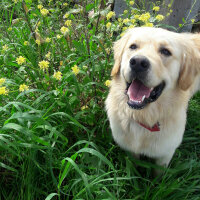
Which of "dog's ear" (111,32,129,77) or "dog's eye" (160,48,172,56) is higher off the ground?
"dog's eye" (160,48,172,56)

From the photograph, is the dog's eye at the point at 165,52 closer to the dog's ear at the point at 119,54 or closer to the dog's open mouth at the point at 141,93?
the dog's open mouth at the point at 141,93

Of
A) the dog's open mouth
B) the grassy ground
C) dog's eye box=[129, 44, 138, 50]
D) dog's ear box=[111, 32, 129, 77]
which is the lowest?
the grassy ground

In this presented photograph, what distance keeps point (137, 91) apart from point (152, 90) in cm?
12

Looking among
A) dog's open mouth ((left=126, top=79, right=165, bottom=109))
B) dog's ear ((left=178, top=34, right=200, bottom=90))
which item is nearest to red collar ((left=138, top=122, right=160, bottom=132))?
dog's open mouth ((left=126, top=79, right=165, bottom=109))

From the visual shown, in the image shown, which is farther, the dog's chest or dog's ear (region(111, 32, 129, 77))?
dog's ear (region(111, 32, 129, 77))

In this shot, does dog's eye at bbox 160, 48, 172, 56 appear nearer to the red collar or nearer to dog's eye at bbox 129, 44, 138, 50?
dog's eye at bbox 129, 44, 138, 50

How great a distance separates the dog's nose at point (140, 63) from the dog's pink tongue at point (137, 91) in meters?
0.19

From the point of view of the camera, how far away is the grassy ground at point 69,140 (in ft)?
5.80

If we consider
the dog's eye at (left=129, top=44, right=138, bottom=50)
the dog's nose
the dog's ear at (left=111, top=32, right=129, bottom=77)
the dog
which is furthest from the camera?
the dog's ear at (left=111, top=32, right=129, bottom=77)

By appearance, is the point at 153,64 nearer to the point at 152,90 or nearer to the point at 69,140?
the point at 152,90

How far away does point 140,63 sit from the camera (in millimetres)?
1596

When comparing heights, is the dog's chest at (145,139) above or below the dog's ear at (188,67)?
below

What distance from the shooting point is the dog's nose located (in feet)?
5.19

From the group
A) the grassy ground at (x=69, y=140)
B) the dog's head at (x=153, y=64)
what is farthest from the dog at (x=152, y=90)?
the grassy ground at (x=69, y=140)
